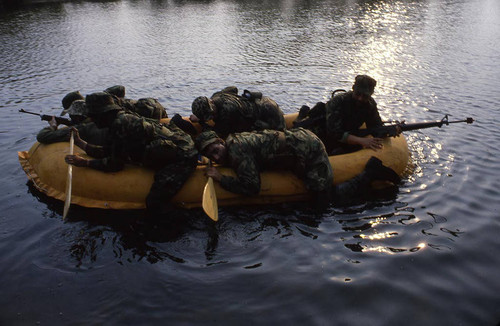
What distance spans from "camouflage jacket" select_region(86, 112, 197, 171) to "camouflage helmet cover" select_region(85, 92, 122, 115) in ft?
0.69

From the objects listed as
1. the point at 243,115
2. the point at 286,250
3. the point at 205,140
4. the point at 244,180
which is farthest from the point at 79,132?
the point at 286,250

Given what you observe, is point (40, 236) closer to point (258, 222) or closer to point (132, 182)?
point (132, 182)

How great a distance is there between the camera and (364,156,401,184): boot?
6172 millimetres

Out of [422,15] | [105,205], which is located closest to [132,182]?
[105,205]

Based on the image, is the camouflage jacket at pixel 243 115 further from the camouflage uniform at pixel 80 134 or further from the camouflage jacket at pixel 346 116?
the camouflage uniform at pixel 80 134

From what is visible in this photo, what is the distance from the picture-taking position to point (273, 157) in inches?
234

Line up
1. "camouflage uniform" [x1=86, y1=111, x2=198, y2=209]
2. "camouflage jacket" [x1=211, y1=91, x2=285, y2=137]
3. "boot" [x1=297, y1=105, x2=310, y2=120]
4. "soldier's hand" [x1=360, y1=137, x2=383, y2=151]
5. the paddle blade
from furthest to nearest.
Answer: "boot" [x1=297, y1=105, x2=310, y2=120] → "camouflage jacket" [x1=211, y1=91, x2=285, y2=137] → "soldier's hand" [x1=360, y1=137, x2=383, y2=151] → "camouflage uniform" [x1=86, y1=111, x2=198, y2=209] → the paddle blade

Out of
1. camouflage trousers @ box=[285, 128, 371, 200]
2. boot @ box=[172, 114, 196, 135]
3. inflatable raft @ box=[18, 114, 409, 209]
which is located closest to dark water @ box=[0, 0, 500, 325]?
inflatable raft @ box=[18, 114, 409, 209]

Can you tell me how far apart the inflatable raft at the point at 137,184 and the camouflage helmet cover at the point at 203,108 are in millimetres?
971

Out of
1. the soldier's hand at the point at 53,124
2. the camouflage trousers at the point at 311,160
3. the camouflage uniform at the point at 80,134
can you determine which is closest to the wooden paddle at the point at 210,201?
the camouflage trousers at the point at 311,160

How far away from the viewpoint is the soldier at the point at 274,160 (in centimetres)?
569

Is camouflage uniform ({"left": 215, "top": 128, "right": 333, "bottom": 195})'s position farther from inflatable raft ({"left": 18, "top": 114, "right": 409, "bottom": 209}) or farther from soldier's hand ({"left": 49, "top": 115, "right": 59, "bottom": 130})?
soldier's hand ({"left": 49, "top": 115, "right": 59, "bottom": 130})

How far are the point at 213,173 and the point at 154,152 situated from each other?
0.92 m

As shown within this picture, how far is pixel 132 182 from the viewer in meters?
5.85
